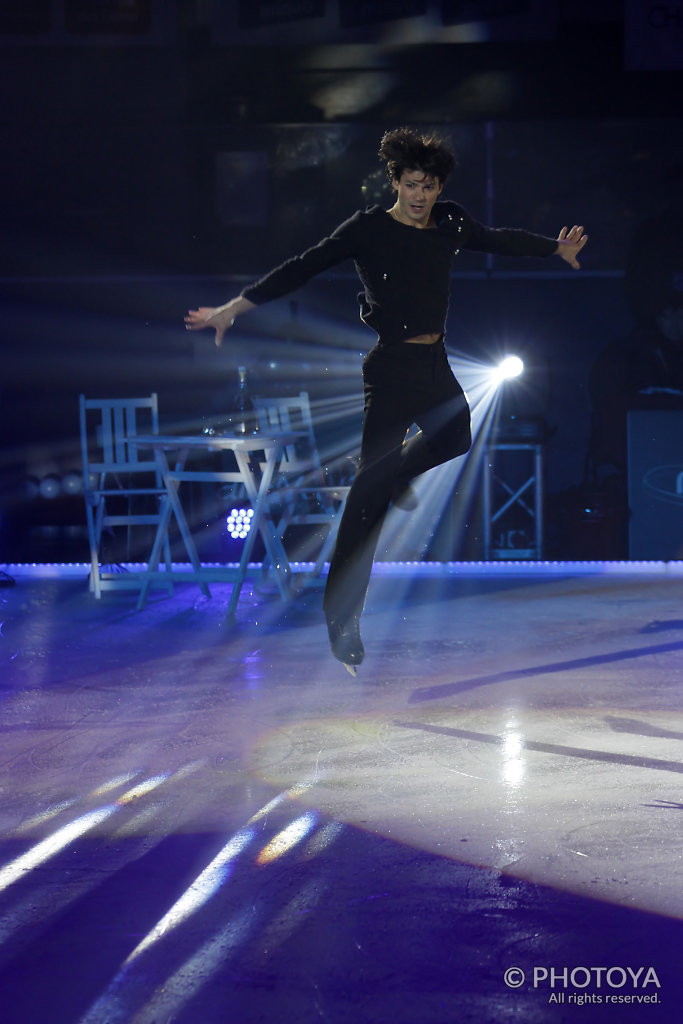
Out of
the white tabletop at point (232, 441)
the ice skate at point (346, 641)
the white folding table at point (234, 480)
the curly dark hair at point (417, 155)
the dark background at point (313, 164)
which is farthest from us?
the dark background at point (313, 164)

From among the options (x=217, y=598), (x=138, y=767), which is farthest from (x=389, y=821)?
(x=217, y=598)

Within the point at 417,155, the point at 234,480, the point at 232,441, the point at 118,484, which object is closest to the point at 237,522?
the point at 118,484

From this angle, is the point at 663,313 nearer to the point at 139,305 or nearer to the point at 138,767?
the point at 139,305

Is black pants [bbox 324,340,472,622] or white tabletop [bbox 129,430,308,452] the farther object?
white tabletop [bbox 129,430,308,452]

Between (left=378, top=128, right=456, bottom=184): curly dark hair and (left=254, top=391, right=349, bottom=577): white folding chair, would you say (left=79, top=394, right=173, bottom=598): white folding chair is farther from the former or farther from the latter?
(left=378, top=128, right=456, bottom=184): curly dark hair

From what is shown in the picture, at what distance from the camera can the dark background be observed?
782 centimetres

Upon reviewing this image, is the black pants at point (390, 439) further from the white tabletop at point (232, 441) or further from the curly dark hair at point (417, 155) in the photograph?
the white tabletop at point (232, 441)

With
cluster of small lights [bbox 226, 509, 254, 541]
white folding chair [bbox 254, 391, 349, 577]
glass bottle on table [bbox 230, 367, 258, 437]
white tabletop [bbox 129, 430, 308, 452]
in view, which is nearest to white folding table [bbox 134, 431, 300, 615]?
white tabletop [bbox 129, 430, 308, 452]

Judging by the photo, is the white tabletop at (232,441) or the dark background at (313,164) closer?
the white tabletop at (232,441)

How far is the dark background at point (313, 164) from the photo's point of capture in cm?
782

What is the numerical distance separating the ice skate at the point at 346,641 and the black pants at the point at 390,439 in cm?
2

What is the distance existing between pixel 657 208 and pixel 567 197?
0.70m

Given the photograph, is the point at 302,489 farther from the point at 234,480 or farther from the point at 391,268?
the point at 391,268

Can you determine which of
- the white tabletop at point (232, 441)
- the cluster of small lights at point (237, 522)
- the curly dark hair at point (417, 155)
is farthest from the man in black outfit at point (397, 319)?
the cluster of small lights at point (237, 522)
